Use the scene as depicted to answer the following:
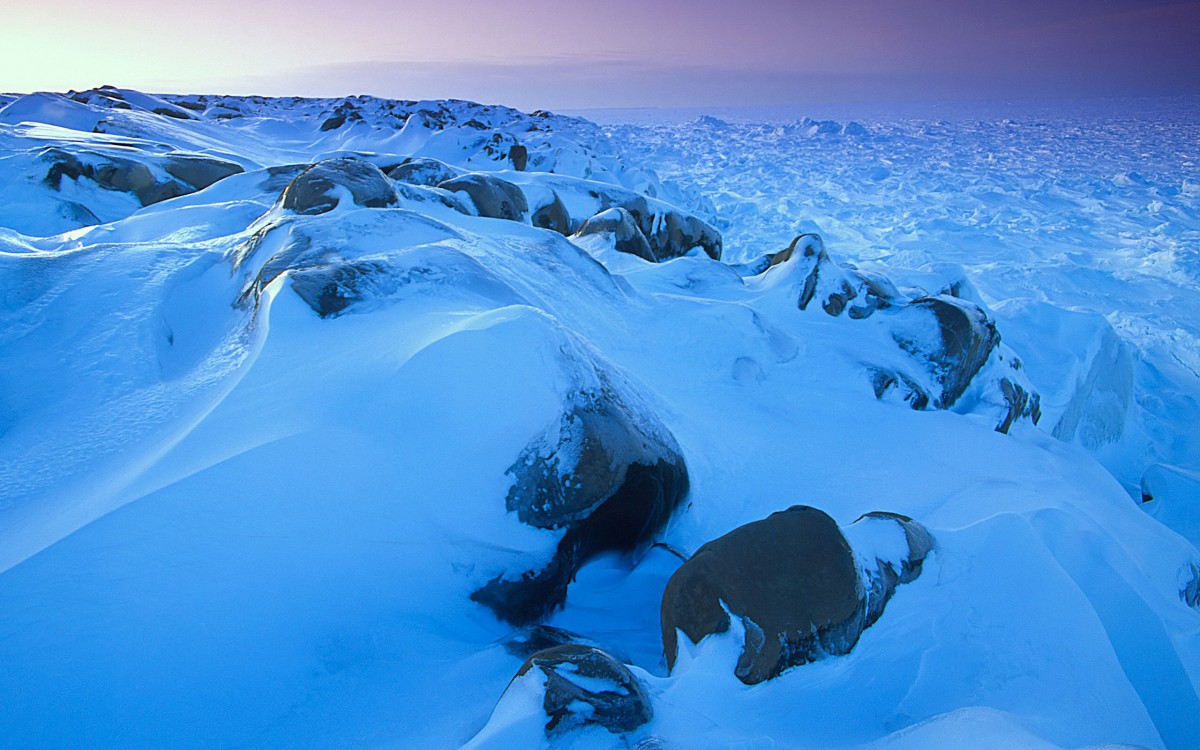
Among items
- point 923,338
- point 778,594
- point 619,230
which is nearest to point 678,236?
point 619,230

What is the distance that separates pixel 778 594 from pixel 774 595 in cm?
2

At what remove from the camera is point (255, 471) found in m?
2.05

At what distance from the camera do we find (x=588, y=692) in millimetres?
1552

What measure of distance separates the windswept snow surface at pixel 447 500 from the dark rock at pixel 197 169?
242 centimetres

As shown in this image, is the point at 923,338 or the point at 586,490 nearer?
the point at 586,490

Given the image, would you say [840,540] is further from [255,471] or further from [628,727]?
[255,471]

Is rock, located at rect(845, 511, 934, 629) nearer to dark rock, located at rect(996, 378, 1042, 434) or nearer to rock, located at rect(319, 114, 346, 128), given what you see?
dark rock, located at rect(996, 378, 1042, 434)

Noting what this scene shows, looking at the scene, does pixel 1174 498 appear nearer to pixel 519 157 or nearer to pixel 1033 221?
pixel 1033 221

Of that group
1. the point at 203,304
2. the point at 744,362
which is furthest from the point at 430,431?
the point at 744,362

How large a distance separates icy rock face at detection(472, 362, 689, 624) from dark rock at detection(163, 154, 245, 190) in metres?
8.37

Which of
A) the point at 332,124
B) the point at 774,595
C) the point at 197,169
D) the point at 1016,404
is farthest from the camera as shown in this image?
the point at 332,124

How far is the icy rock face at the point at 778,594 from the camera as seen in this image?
6.36ft

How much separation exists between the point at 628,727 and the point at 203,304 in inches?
141

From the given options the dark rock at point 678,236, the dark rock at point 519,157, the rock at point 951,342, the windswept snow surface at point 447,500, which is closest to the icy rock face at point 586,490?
the windswept snow surface at point 447,500
